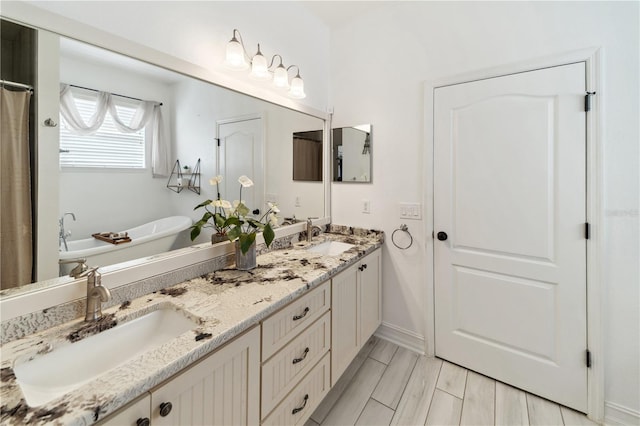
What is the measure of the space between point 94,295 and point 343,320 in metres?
1.22

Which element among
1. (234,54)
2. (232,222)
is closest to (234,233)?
(232,222)

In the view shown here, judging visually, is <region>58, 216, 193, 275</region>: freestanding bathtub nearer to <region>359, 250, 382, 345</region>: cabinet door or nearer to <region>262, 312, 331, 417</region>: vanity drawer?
<region>262, 312, 331, 417</region>: vanity drawer

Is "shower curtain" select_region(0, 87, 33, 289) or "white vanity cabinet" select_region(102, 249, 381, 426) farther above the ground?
"shower curtain" select_region(0, 87, 33, 289)

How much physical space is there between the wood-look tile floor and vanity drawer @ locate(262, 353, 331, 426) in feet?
0.84

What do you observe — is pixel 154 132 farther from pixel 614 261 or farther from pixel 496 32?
pixel 614 261

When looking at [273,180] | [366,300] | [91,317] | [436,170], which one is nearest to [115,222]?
[91,317]

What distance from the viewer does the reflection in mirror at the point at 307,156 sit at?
A: 225 cm

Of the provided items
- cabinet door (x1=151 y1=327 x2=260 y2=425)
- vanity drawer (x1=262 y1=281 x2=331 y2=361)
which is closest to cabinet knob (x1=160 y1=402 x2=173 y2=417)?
cabinet door (x1=151 y1=327 x2=260 y2=425)

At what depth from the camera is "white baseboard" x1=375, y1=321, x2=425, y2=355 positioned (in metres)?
2.14

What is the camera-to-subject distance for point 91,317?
96 centimetres

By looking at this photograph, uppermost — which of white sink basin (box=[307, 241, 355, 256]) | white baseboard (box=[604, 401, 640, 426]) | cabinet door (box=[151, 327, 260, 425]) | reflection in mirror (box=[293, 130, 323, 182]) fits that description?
reflection in mirror (box=[293, 130, 323, 182])

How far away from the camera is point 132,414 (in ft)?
2.28

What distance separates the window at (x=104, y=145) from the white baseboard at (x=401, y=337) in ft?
6.81

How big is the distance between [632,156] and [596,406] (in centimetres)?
137
